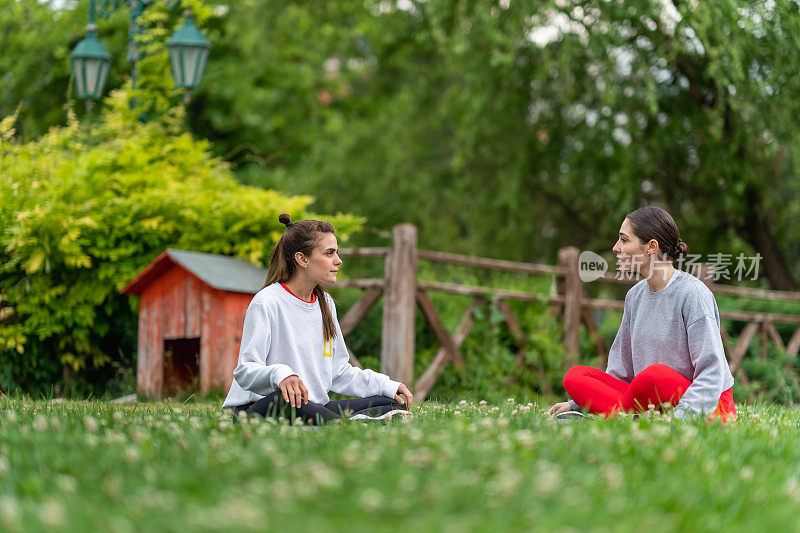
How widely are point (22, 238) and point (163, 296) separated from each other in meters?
1.36

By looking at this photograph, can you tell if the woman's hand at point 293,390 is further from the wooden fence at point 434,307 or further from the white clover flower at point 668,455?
the wooden fence at point 434,307

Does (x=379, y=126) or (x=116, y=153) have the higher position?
(x=379, y=126)

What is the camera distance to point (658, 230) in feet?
18.0

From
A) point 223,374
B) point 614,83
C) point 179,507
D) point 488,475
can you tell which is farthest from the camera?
point 614,83

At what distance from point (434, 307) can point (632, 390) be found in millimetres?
4621

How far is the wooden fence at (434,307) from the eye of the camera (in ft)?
30.6

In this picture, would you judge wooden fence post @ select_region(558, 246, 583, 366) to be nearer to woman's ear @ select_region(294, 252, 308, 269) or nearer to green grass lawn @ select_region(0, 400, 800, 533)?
woman's ear @ select_region(294, 252, 308, 269)

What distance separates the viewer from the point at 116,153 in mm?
9344

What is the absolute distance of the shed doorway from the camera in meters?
8.42

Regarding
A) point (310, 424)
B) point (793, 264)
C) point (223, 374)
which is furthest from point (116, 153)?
point (793, 264)

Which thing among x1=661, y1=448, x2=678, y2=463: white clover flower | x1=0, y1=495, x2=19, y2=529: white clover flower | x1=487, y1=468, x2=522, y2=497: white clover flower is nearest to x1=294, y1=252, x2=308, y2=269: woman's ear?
x1=661, y1=448, x2=678, y2=463: white clover flower

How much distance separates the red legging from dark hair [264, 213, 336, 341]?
1.53 m

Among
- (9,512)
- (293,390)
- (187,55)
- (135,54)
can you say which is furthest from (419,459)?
(135,54)

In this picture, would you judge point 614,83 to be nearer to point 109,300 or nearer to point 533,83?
point 533,83
